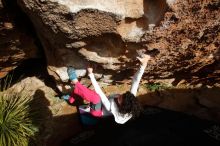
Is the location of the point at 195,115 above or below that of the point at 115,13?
below

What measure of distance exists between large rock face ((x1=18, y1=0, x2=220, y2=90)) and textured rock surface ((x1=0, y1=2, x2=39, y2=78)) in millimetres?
304

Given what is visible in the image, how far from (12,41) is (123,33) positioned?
1.71 meters

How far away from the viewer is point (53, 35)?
4.86m

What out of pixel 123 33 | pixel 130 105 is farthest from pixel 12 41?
pixel 130 105

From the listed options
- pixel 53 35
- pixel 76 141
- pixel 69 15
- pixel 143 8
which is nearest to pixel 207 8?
pixel 143 8

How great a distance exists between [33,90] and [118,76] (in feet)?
5.20

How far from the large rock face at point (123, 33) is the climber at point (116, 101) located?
0.29m

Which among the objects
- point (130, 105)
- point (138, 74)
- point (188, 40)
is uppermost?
point (188, 40)

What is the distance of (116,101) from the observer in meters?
4.76

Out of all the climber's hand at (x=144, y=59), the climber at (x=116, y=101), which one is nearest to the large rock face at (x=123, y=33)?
the climber's hand at (x=144, y=59)

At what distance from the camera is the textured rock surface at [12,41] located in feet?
15.7

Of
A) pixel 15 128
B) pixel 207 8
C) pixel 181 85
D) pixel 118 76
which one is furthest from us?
pixel 181 85

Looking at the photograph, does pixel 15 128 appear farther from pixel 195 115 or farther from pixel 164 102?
pixel 195 115

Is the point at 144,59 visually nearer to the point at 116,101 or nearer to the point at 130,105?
the point at 116,101
